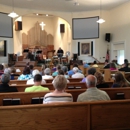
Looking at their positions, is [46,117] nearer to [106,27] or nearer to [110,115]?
[110,115]

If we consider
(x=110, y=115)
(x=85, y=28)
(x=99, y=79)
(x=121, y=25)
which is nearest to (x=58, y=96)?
(x=110, y=115)

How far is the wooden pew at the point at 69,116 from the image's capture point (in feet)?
7.14

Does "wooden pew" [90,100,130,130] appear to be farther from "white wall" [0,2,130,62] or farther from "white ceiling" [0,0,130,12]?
"white wall" [0,2,130,62]

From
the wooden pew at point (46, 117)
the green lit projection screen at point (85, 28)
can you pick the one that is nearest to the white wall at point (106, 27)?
the green lit projection screen at point (85, 28)

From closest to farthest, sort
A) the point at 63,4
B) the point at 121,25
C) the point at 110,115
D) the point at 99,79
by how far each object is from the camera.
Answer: the point at 110,115, the point at 99,79, the point at 63,4, the point at 121,25

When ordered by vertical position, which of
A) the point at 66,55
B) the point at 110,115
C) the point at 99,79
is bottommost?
the point at 110,115

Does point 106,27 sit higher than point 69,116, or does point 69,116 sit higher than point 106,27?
point 106,27

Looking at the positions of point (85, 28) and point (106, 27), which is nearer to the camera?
point (106, 27)

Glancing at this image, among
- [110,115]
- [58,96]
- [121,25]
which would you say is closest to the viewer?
[110,115]

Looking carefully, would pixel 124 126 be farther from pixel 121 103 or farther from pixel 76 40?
pixel 76 40

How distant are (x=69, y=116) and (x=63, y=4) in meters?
11.3

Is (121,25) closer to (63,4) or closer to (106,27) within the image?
(106,27)

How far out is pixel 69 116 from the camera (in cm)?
228

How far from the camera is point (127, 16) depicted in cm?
1237
